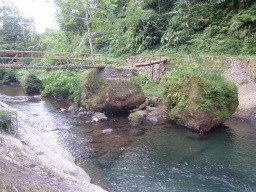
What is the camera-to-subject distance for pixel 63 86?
19.5 metres

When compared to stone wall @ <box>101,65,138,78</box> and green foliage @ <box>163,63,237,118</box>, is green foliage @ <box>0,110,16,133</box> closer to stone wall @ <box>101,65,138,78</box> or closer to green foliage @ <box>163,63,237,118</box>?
green foliage @ <box>163,63,237,118</box>

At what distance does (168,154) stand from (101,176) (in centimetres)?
317

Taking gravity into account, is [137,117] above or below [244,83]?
below

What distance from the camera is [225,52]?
18625mm

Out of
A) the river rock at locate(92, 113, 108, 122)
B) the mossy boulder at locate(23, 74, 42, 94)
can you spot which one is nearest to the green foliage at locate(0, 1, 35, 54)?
the mossy boulder at locate(23, 74, 42, 94)

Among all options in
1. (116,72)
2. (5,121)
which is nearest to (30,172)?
(5,121)

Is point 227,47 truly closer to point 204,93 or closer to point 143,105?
point 204,93

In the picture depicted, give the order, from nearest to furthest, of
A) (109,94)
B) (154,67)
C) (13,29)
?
(109,94) < (154,67) < (13,29)

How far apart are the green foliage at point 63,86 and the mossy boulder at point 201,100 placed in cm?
821

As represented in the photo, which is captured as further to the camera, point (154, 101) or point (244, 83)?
point (244, 83)

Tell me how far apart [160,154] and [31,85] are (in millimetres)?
19723

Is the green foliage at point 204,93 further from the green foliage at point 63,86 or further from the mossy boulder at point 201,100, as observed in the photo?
the green foliage at point 63,86

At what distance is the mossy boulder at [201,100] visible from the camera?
1158 centimetres

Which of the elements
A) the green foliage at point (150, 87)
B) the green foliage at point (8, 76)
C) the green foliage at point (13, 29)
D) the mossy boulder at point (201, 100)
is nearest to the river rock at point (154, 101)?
the green foliage at point (150, 87)
